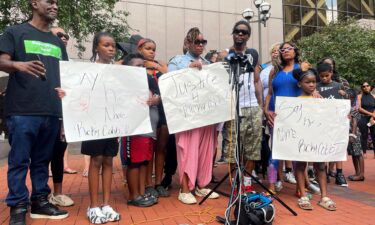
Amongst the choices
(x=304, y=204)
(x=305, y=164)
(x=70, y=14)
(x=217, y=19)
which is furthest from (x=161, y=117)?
(x=217, y=19)

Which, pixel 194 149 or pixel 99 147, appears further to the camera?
pixel 194 149

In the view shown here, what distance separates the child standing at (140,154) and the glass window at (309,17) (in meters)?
28.3

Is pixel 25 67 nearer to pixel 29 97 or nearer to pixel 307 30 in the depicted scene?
pixel 29 97

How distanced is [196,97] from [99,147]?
1316 millimetres

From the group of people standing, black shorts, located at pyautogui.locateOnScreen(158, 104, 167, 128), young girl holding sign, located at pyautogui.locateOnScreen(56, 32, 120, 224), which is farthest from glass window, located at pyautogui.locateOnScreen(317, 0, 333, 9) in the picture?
young girl holding sign, located at pyautogui.locateOnScreen(56, 32, 120, 224)

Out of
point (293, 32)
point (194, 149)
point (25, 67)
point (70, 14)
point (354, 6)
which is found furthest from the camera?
point (354, 6)

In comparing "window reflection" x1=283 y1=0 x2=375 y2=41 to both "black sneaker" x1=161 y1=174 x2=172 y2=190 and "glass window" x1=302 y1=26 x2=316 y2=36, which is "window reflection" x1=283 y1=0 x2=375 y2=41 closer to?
"glass window" x1=302 y1=26 x2=316 y2=36

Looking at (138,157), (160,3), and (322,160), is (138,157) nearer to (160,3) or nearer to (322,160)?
(322,160)

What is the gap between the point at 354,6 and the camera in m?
32.0

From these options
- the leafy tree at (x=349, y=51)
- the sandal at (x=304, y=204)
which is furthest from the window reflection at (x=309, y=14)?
the sandal at (x=304, y=204)

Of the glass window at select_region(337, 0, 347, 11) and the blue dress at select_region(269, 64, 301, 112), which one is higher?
the glass window at select_region(337, 0, 347, 11)

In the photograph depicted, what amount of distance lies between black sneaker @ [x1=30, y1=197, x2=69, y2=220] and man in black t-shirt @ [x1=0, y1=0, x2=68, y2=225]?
0.03 metres

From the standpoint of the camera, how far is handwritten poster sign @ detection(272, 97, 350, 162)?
4.25m

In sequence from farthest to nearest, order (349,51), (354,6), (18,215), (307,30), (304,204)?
(354,6), (307,30), (349,51), (304,204), (18,215)
